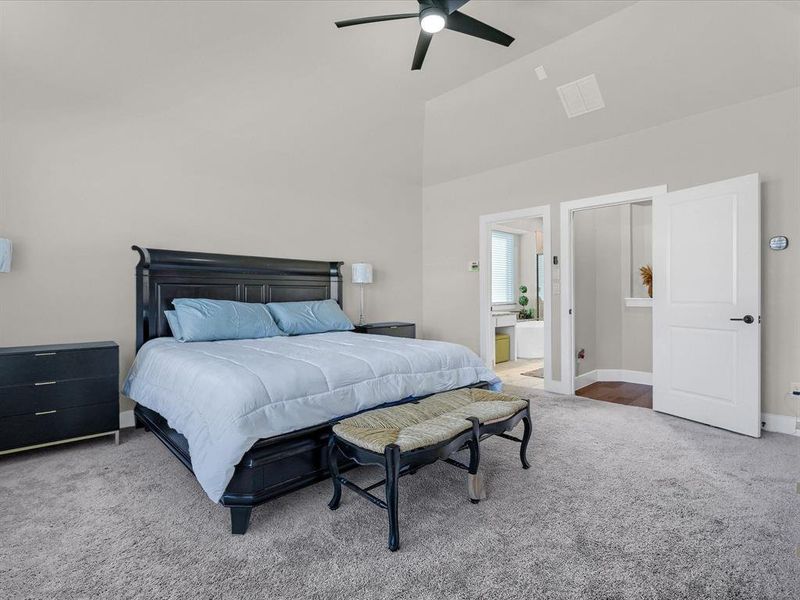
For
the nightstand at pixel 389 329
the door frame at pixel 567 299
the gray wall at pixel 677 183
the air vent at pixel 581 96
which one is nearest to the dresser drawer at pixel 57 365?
the nightstand at pixel 389 329

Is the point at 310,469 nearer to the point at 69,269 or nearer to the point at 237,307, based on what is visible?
the point at 237,307

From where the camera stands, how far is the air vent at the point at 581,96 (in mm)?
3852

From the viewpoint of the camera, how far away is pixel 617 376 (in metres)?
5.35

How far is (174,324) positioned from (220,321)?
0.40 m

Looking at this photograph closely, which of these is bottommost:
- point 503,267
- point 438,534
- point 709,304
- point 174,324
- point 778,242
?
point 438,534

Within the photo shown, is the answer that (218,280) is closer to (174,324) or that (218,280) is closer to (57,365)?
(174,324)

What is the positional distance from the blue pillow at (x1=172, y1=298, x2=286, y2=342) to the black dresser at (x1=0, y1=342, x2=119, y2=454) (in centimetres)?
52

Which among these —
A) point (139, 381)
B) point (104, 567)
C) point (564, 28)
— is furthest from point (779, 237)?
point (139, 381)

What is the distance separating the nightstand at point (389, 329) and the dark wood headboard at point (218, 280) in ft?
1.49

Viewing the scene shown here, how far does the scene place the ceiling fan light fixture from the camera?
249 centimetres

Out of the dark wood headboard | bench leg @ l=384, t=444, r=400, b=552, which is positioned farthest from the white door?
the dark wood headboard

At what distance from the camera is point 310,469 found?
2178 mm

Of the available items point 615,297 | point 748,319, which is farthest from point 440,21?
point 615,297

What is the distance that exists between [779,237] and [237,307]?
14.5ft
